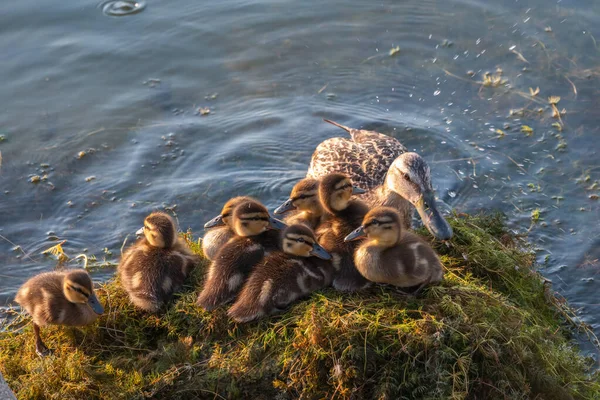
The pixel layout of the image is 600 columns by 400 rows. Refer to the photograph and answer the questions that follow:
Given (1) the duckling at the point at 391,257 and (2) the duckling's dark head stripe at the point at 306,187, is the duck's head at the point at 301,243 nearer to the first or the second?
(1) the duckling at the point at 391,257

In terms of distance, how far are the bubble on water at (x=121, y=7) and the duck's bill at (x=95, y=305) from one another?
5932 mm

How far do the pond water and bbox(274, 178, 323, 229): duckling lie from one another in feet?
6.12

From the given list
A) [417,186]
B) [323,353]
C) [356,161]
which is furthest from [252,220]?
[356,161]

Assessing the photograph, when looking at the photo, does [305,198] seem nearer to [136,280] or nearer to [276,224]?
[276,224]

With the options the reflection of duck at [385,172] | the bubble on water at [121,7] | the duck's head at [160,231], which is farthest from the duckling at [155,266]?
the bubble on water at [121,7]

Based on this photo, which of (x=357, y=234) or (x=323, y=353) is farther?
(x=357, y=234)

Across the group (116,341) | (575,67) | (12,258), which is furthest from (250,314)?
(575,67)

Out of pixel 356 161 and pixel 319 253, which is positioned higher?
pixel 319 253

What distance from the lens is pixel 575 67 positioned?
9109 mm

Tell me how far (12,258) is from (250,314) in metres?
3.10

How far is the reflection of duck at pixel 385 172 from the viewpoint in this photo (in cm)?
583

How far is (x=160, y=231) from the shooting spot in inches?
203

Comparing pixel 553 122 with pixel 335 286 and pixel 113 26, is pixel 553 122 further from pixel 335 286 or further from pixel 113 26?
pixel 113 26

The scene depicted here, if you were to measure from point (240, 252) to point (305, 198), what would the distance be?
75 centimetres
